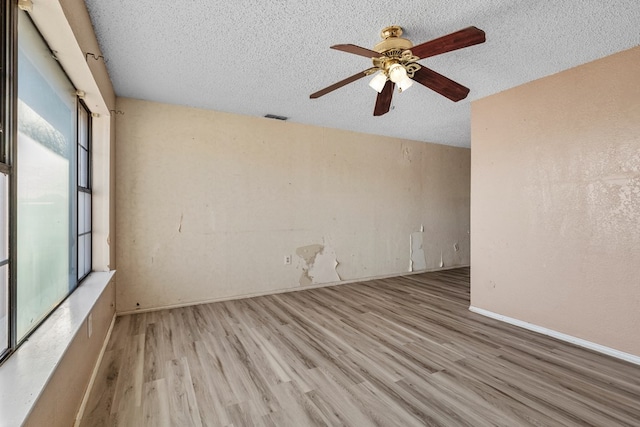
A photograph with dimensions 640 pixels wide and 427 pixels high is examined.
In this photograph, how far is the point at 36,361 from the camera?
1264 mm

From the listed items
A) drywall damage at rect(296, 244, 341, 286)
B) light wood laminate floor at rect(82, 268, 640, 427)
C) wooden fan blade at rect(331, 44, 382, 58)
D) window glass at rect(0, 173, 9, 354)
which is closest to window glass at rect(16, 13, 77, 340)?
window glass at rect(0, 173, 9, 354)

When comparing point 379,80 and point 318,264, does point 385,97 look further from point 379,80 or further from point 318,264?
point 318,264

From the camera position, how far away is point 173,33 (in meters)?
2.19

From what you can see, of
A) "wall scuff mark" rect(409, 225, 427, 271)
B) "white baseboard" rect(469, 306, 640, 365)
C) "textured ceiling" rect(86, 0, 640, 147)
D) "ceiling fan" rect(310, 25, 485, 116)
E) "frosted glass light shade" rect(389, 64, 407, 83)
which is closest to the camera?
"ceiling fan" rect(310, 25, 485, 116)

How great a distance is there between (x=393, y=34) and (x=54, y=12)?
1.94 m

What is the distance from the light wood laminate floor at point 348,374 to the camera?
172 centimetres

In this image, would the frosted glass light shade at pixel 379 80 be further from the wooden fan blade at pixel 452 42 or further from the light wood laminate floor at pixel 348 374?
the light wood laminate floor at pixel 348 374

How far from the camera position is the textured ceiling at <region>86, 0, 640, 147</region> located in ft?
6.30

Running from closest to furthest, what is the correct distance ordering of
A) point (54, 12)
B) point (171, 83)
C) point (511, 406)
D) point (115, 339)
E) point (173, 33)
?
1. point (54, 12)
2. point (511, 406)
3. point (173, 33)
4. point (115, 339)
5. point (171, 83)

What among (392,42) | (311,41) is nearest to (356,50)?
(392,42)

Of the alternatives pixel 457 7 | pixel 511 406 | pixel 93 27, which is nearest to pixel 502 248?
pixel 511 406

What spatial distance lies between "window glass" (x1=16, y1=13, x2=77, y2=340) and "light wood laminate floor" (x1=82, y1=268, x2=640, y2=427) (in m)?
0.75

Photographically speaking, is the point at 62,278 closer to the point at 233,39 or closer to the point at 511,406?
the point at 233,39

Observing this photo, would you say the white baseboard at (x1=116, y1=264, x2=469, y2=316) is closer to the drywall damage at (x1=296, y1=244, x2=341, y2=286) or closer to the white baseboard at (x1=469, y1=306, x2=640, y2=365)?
the drywall damage at (x1=296, y1=244, x2=341, y2=286)
